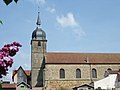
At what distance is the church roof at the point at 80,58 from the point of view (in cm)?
5847

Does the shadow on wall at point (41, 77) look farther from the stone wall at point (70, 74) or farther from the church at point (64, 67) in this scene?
the stone wall at point (70, 74)

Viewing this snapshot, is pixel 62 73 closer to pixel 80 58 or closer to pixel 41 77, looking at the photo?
pixel 41 77

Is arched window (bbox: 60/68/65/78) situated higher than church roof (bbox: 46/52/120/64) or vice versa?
church roof (bbox: 46/52/120/64)

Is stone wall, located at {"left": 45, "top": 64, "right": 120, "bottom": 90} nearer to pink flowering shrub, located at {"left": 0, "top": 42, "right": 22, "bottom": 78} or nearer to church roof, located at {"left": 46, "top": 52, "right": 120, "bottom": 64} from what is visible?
church roof, located at {"left": 46, "top": 52, "right": 120, "bottom": 64}

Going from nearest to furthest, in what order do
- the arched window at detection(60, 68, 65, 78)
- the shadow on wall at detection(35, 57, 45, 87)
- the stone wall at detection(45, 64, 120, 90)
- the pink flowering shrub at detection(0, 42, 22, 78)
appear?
the pink flowering shrub at detection(0, 42, 22, 78) < the stone wall at detection(45, 64, 120, 90) < the arched window at detection(60, 68, 65, 78) < the shadow on wall at detection(35, 57, 45, 87)

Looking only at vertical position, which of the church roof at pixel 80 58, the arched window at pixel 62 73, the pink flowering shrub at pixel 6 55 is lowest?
the pink flowering shrub at pixel 6 55

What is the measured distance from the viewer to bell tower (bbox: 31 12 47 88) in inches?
2341

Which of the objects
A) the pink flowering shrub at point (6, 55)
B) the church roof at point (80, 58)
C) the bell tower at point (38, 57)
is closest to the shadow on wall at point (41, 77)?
the bell tower at point (38, 57)

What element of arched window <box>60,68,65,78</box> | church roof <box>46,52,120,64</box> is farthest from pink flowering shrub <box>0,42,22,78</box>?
arched window <box>60,68,65,78</box>

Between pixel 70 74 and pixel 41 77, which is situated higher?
pixel 70 74

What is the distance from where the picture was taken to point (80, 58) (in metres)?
60.0

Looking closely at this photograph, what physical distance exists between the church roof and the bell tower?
6.48 ft

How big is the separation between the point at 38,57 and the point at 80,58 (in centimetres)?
856

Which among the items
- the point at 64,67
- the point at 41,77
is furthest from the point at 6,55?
the point at 41,77
